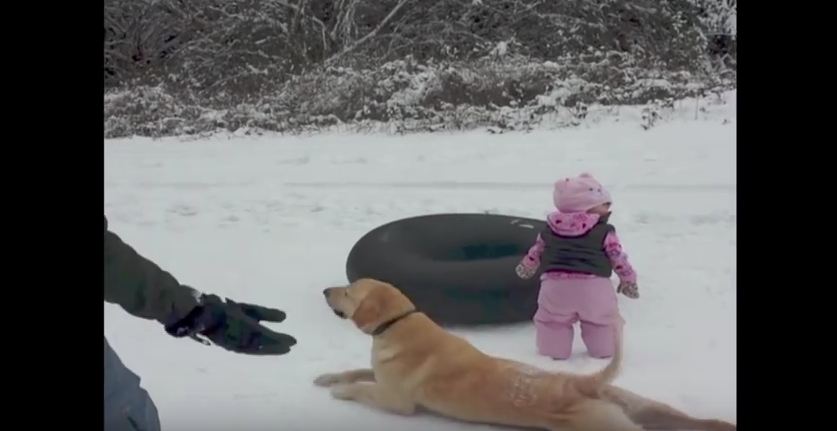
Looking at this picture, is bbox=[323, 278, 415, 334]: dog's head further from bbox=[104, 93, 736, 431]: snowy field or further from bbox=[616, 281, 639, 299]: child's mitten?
bbox=[616, 281, 639, 299]: child's mitten

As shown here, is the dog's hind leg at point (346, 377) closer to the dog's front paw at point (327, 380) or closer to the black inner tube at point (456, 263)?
the dog's front paw at point (327, 380)

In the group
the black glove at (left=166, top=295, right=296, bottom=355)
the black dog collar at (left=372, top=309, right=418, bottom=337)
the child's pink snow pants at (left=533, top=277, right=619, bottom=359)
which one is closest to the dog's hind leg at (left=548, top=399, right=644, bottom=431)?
the child's pink snow pants at (left=533, top=277, right=619, bottom=359)

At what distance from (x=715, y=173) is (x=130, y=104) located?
1.31 m

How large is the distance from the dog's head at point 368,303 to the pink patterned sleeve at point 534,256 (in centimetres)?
26

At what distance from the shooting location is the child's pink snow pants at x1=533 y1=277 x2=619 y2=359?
2217 mm

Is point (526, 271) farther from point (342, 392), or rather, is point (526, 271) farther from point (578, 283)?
point (342, 392)

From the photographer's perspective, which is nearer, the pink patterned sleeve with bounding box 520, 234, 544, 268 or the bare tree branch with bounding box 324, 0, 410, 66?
the pink patterned sleeve with bounding box 520, 234, 544, 268

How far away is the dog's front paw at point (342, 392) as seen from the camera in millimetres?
2230

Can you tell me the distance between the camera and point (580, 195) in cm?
228

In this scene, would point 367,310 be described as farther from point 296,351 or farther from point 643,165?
point 643,165

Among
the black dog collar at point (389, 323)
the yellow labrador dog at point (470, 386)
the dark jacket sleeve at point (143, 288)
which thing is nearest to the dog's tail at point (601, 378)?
the yellow labrador dog at point (470, 386)
